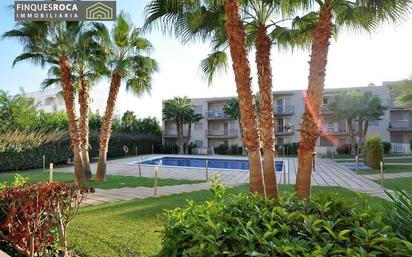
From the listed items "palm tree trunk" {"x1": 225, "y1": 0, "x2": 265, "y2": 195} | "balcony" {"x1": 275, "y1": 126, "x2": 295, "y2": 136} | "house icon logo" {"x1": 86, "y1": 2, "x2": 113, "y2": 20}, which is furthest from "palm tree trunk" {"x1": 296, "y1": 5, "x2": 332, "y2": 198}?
"balcony" {"x1": 275, "y1": 126, "x2": 295, "y2": 136}

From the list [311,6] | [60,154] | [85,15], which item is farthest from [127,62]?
[60,154]

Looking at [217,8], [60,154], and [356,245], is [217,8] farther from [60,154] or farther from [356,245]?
[60,154]

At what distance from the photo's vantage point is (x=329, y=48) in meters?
7.12

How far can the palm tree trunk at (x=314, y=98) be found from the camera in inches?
276

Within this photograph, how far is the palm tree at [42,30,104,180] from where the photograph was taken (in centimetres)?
1379

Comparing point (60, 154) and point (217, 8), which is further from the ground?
point (217, 8)

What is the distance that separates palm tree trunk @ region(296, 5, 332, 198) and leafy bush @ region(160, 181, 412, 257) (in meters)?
4.04

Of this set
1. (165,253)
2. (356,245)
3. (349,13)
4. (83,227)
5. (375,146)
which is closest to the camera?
(356,245)

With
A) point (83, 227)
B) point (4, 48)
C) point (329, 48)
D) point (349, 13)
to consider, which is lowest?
point (83, 227)

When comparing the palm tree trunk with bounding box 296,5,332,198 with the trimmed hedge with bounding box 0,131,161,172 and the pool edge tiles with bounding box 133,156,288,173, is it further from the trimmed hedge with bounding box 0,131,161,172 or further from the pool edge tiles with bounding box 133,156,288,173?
the trimmed hedge with bounding box 0,131,161,172

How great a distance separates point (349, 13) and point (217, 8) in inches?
116

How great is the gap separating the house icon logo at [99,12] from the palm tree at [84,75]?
2840 mm

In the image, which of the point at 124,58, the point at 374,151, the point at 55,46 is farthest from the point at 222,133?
the point at 55,46

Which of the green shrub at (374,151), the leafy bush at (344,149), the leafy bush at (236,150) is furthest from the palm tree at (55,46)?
the leafy bush at (344,149)
